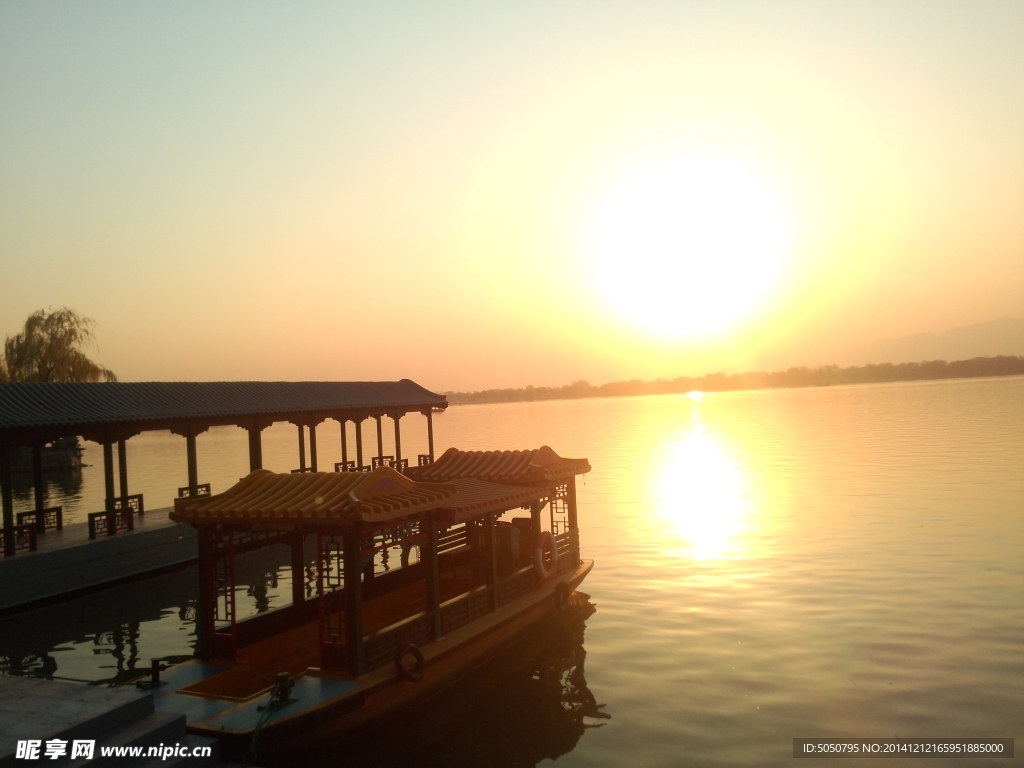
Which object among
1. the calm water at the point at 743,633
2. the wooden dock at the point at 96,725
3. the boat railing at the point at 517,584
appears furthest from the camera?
the boat railing at the point at 517,584

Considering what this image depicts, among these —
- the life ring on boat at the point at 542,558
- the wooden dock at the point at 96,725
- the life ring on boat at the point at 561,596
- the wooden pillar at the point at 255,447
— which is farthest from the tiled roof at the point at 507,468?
the wooden pillar at the point at 255,447

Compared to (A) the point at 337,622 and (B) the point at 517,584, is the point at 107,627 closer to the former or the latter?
(A) the point at 337,622

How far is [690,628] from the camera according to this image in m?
14.9

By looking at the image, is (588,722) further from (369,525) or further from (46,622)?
(46,622)

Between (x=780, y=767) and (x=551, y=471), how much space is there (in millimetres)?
7746

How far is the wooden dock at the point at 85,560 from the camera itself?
56.1ft

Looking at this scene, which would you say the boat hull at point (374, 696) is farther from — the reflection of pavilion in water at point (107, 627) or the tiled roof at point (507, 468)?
the reflection of pavilion in water at point (107, 627)

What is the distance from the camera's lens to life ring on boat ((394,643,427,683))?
33.9 feet

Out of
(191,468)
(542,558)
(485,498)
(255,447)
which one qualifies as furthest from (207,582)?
(255,447)

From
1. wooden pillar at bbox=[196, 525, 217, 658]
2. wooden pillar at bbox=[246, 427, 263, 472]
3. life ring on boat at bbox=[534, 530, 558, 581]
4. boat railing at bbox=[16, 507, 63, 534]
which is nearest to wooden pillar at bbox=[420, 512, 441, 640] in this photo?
wooden pillar at bbox=[196, 525, 217, 658]

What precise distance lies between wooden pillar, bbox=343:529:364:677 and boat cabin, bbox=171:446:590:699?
13mm

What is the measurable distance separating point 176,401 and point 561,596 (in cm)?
1386

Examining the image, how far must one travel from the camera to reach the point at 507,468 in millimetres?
16156

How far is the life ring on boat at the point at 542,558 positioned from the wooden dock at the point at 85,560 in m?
10.5
